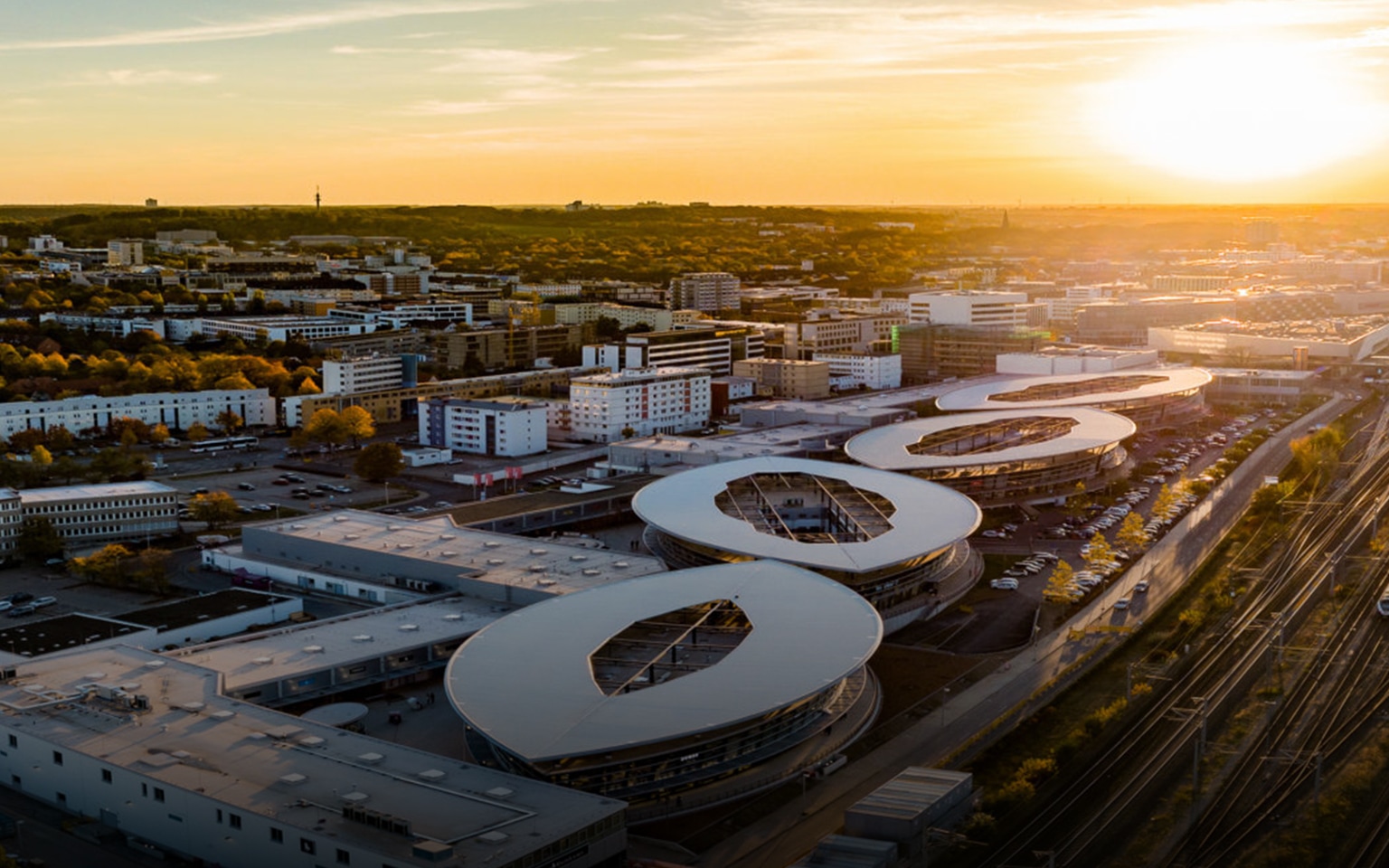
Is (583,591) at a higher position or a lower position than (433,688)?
higher

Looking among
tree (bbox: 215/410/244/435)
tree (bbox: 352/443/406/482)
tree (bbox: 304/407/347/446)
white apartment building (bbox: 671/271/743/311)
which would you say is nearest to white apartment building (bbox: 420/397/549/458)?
tree (bbox: 304/407/347/446)

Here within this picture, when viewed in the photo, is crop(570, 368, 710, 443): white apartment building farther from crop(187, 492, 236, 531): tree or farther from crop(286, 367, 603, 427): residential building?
crop(187, 492, 236, 531): tree

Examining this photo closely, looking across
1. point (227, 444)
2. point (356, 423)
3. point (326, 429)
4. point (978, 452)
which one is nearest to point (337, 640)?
point (978, 452)

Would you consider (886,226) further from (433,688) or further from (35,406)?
(433,688)

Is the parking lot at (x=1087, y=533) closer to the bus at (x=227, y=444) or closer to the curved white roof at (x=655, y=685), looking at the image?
the curved white roof at (x=655, y=685)

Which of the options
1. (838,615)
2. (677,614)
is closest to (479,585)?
(677,614)

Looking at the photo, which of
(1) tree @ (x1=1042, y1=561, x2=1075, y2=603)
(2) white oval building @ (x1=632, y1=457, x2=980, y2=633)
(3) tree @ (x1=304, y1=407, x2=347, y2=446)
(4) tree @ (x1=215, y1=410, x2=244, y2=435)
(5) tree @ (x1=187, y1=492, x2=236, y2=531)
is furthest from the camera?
(4) tree @ (x1=215, y1=410, x2=244, y2=435)
